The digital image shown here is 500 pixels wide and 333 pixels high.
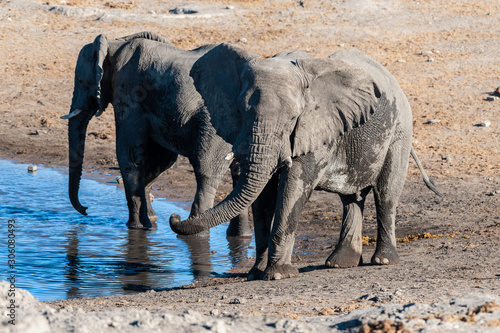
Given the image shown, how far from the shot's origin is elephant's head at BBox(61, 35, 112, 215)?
9.07m

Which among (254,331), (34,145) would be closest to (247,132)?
(254,331)

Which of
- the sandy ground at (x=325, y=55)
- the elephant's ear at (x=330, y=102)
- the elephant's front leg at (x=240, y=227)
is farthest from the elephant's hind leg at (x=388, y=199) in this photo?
the elephant's front leg at (x=240, y=227)

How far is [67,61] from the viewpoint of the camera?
17.1 m

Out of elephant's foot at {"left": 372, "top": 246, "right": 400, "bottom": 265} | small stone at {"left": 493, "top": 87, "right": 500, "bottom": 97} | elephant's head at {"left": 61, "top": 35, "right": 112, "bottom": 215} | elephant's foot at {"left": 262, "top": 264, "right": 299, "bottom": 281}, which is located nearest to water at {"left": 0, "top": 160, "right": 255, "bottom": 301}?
elephant's head at {"left": 61, "top": 35, "right": 112, "bottom": 215}

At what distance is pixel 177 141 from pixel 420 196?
3.49 meters

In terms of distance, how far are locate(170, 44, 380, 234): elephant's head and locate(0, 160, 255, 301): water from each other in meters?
1.64

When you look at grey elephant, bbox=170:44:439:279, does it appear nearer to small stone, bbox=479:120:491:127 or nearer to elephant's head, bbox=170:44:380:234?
elephant's head, bbox=170:44:380:234

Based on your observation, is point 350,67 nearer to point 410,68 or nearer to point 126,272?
point 126,272

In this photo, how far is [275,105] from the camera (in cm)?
578

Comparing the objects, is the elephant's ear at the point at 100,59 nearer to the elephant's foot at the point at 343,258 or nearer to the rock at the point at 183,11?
the elephant's foot at the point at 343,258

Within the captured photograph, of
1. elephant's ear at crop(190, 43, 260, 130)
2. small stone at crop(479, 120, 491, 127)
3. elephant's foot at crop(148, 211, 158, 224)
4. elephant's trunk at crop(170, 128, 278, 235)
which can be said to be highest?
elephant's ear at crop(190, 43, 260, 130)

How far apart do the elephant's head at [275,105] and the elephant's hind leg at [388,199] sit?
0.93 m

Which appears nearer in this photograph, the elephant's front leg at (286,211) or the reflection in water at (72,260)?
the elephant's front leg at (286,211)

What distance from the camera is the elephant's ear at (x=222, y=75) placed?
6383 millimetres
